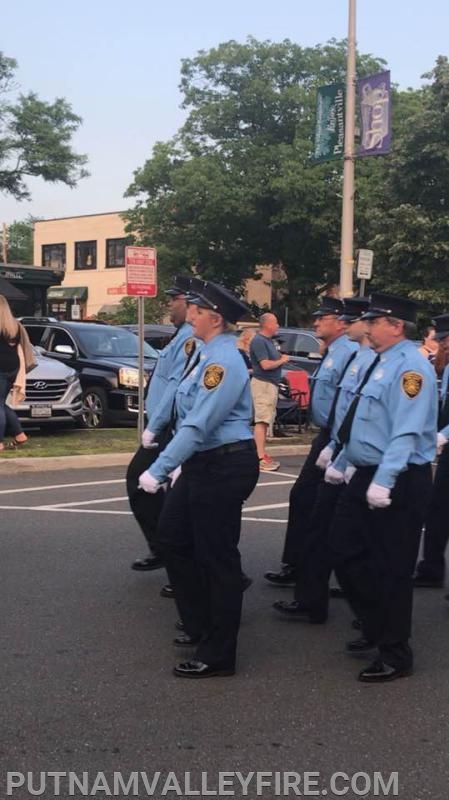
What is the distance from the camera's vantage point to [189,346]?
226 inches

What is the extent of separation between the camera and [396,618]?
175 inches

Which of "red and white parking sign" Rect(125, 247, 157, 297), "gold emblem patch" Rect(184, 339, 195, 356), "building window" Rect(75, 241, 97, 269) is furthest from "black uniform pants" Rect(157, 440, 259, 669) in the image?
"building window" Rect(75, 241, 97, 269)

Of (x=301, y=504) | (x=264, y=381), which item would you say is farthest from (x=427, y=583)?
(x=264, y=381)

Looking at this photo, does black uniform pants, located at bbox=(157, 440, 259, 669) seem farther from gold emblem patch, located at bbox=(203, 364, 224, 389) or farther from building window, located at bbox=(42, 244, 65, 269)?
building window, located at bbox=(42, 244, 65, 269)

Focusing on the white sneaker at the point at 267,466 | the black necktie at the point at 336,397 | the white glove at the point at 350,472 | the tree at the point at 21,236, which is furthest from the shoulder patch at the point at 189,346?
the tree at the point at 21,236

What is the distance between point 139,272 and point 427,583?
7212mm

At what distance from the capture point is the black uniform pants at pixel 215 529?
4.43 m

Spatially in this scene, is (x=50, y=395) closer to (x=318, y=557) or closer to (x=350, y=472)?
(x=318, y=557)

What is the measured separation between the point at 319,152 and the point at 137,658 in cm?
1552

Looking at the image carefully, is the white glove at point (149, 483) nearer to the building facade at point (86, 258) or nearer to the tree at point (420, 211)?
the tree at point (420, 211)

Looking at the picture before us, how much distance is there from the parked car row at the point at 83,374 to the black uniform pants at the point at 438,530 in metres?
6.74

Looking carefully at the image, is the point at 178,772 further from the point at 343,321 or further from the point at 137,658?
the point at 343,321

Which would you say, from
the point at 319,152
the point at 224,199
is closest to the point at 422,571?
the point at 319,152

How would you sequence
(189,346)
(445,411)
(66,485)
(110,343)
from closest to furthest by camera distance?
(189,346) < (445,411) < (66,485) < (110,343)
